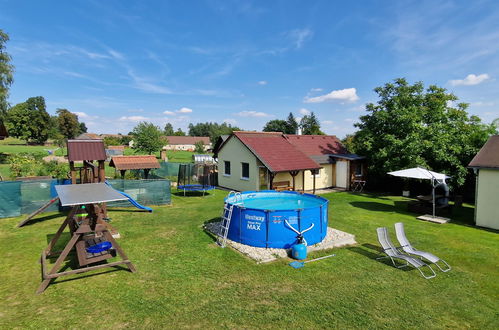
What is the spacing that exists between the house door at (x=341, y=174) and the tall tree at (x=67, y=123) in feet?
377

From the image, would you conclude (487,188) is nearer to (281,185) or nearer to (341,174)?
(341,174)

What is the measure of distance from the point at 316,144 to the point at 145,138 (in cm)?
2599

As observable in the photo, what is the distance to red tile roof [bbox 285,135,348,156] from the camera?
2398 centimetres

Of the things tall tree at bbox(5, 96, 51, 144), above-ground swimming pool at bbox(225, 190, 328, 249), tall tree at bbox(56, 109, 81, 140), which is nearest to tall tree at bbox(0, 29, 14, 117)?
above-ground swimming pool at bbox(225, 190, 328, 249)

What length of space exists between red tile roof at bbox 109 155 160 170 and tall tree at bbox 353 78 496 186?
16.8m

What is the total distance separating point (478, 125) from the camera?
1911 cm

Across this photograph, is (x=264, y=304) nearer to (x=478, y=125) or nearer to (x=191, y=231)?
(x=191, y=231)

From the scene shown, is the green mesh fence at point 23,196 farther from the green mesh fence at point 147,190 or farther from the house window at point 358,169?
the house window at point 358,169

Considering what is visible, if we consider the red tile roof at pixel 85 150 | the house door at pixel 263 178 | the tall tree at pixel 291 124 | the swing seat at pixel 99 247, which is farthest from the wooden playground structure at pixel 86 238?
the tall tree at pixel 291 124

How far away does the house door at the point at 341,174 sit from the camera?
2328 cm

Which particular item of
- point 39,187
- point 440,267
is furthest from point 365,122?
point 39,187

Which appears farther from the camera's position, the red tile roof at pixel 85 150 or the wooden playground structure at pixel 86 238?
the red tile roof at pixel 85 150

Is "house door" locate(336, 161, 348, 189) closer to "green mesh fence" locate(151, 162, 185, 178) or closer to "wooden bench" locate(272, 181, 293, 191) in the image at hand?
"wooden bench" locate(272, 181, 293, 191)

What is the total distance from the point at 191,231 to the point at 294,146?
527 inches
